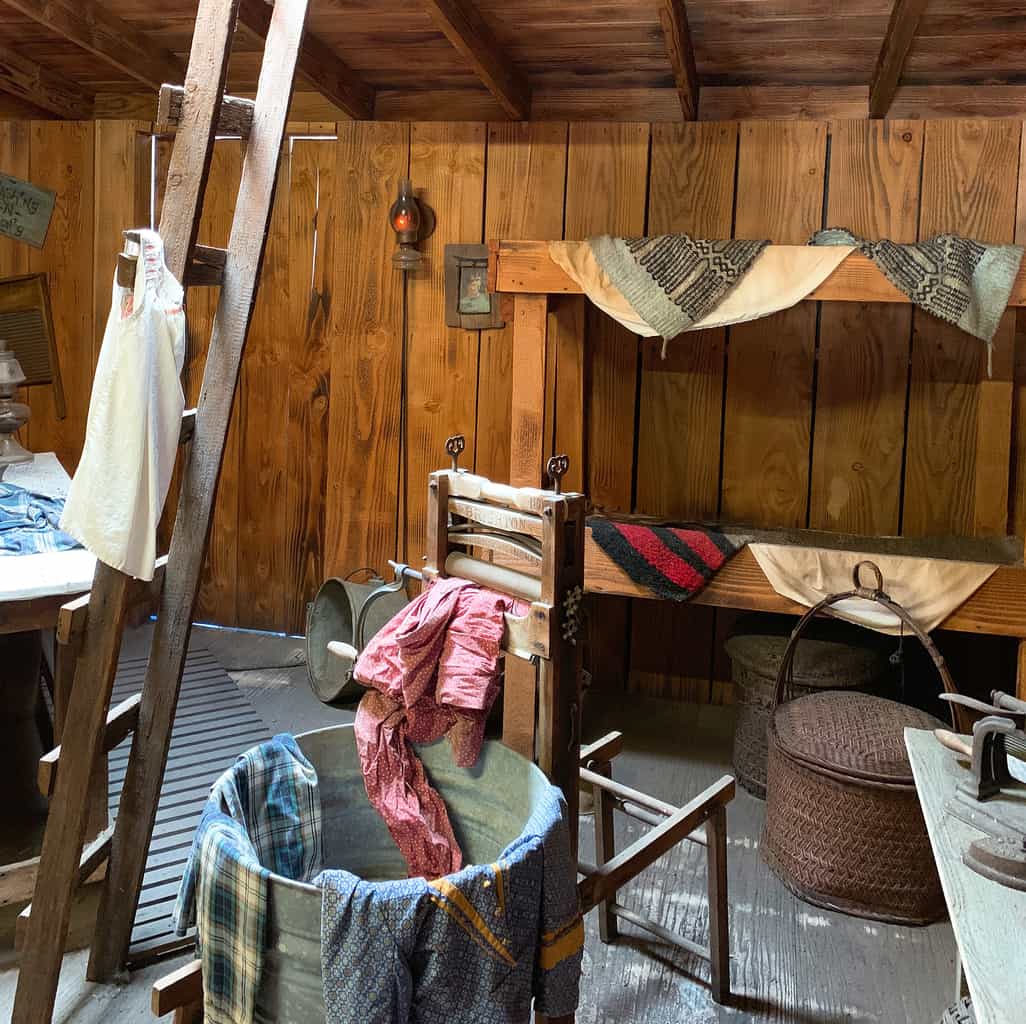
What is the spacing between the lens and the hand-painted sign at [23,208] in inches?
203

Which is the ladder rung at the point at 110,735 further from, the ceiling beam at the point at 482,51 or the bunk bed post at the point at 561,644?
the ceiling beam at the point at 482,51

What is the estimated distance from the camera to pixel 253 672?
4684 millimetres

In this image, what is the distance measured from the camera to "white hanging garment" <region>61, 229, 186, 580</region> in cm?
214

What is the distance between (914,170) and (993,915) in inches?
129

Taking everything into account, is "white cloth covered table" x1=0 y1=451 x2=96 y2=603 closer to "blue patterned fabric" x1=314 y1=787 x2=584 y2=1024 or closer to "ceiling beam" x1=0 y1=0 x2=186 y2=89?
"blue patterned fabric" x1=314 y1=787 x2=584 y2=1024

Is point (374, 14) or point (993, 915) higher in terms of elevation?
point (374, 14)

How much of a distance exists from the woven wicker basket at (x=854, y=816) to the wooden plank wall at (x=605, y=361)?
133 centimetres

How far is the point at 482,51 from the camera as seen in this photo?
151 inches

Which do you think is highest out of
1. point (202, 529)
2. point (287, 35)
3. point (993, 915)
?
point (287, 35)

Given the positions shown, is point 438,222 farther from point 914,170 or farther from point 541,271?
point 914,170

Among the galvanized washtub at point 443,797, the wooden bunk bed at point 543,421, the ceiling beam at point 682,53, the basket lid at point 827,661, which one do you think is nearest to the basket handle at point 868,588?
the wooden bunk bed at point 543,421

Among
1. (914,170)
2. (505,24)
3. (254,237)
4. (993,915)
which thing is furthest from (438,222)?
(993,915)

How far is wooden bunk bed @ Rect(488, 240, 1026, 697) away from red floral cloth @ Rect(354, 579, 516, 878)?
1.50m

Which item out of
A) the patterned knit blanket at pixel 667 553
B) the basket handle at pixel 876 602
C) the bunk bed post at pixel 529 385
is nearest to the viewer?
the basket handle at pixel 876 602
